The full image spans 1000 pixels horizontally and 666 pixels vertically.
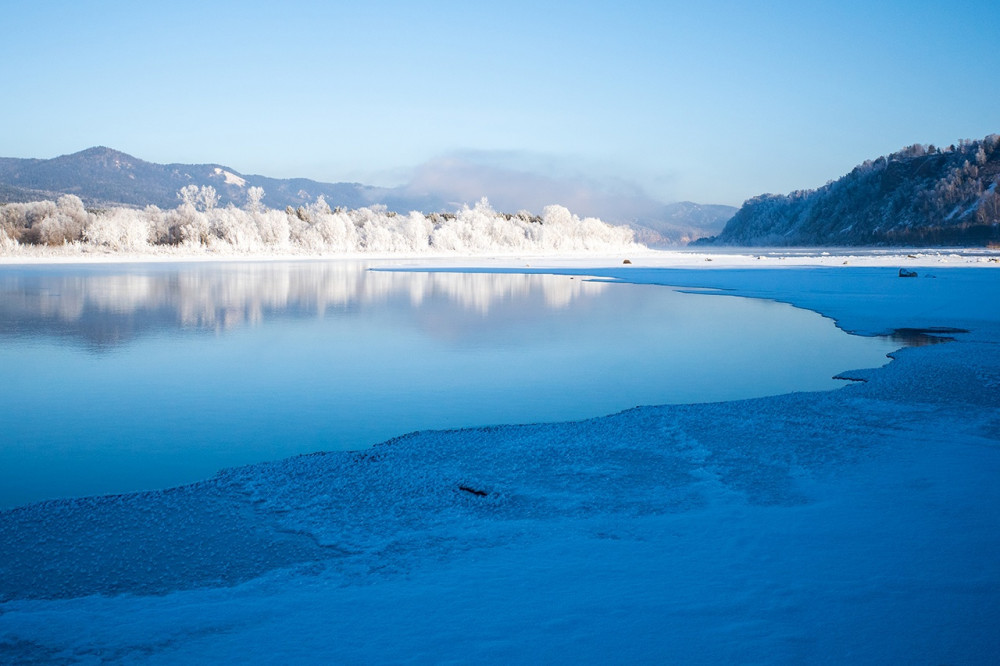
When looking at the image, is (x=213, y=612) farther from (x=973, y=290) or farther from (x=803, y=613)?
(x=973, y=290)

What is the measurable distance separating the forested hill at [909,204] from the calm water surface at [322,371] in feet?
359

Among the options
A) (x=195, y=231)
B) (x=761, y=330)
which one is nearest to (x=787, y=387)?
(x=761, y=330)

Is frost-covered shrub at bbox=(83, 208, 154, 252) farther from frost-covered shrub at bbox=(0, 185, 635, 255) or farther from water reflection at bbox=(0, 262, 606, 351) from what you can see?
water reflection at bbox=(0, 262, 606, 351)

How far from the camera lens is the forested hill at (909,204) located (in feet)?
380

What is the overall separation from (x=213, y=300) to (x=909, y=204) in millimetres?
145190

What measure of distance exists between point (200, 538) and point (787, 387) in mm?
6529

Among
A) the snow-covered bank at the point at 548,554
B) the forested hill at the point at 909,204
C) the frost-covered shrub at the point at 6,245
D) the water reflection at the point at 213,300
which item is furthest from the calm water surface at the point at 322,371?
the forested hill at the point at 909,204

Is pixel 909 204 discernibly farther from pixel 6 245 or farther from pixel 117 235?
pixel 6 245

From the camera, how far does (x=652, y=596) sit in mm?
3348

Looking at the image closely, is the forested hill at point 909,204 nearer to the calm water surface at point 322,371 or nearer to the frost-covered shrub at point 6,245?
the calm water surface at point 322,371

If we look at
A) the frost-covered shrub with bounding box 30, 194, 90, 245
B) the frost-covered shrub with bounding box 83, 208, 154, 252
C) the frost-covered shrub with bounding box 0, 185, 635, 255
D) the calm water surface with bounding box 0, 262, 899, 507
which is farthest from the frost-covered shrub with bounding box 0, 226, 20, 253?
the calm water surface with bounding box 0, 262, 899, 507

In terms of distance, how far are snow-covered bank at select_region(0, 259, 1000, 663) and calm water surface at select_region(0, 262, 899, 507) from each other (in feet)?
3.04

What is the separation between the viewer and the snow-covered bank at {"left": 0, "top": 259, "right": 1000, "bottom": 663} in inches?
118

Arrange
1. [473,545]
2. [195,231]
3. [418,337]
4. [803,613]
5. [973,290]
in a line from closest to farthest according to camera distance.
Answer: [803,613] → [473,545] → [418,337] → [973,290] → [195,231]
